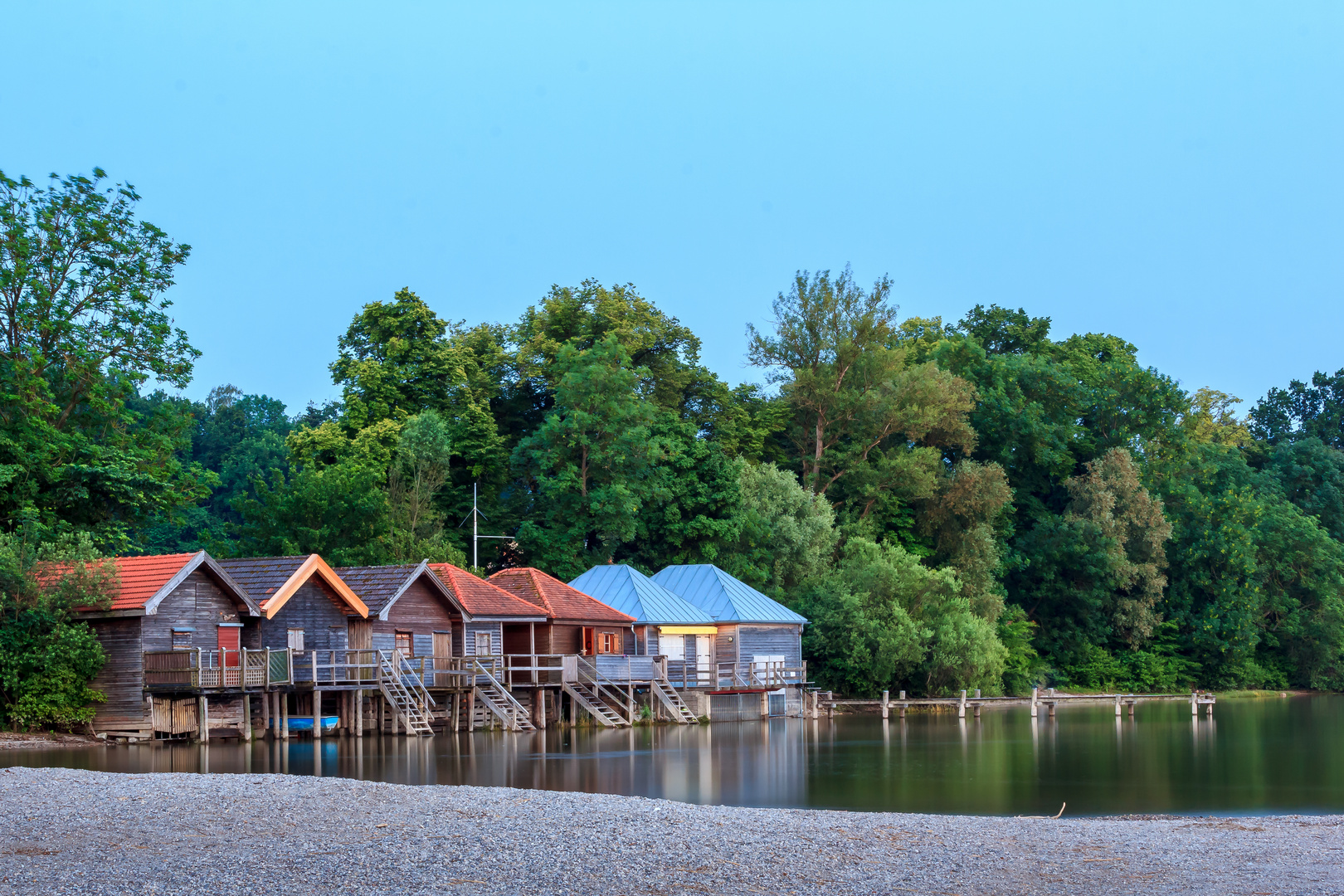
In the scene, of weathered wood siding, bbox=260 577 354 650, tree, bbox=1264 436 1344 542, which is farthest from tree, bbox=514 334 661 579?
tree, bbox=1264 436 1344 542

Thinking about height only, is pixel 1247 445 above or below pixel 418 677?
above

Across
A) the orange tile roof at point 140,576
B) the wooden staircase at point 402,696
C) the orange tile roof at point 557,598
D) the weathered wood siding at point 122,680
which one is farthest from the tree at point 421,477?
the weathered wood siding at point 122,680

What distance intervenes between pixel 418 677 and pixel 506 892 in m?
27.9

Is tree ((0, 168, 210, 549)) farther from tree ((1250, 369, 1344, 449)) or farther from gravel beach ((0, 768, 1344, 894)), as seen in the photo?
tree ((1250, 369, 1344, 449))

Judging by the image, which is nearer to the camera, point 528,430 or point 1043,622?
point 528,430

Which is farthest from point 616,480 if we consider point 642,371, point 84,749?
point 84,749

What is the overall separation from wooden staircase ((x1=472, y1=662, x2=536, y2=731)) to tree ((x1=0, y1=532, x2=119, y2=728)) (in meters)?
11.7

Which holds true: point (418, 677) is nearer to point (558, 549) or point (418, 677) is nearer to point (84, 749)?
point (84, 749)

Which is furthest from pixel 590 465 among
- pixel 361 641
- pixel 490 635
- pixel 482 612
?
pixel 361 641

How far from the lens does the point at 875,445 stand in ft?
236

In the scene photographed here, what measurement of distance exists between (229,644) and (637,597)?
16.9 meters

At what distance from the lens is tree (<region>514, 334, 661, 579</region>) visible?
58.9 m

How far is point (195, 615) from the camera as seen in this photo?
36000 mm

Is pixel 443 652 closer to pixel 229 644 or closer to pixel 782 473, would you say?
pixel 229 644
